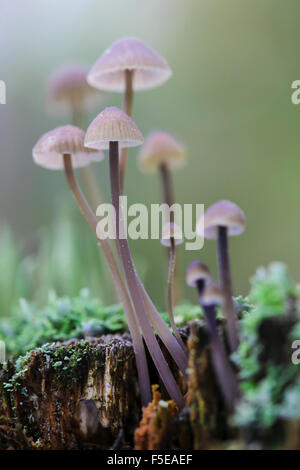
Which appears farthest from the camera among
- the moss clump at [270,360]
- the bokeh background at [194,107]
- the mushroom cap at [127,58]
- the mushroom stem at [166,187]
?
the bokeh background at [194,107]

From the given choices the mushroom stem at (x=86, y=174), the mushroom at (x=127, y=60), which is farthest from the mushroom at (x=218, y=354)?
the mushroom stem at (x=86, y=174)

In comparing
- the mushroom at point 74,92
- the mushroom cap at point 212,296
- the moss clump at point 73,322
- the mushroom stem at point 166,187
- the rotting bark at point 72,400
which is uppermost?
the mushroom at point 74,92

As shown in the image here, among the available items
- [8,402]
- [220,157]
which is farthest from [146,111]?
[8,402]

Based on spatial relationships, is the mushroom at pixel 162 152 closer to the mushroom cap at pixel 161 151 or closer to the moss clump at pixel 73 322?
the mushroom cap at pixel 161 151

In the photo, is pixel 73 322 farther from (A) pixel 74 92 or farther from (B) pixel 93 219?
(A) pixel 74 92

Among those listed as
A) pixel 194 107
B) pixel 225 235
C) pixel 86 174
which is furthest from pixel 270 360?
pixel 194 107
